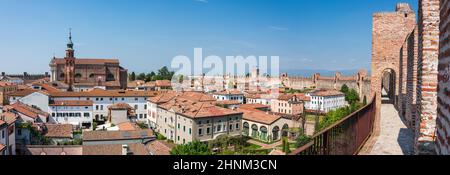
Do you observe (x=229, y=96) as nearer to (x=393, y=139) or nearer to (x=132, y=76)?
(x=393, y=139)

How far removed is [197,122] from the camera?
1373 inches

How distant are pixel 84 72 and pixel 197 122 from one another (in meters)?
55.0

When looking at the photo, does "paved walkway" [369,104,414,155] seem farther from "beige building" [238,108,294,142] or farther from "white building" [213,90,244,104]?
"white building" [213,90,244,104]

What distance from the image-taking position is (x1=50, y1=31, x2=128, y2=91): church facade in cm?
7612

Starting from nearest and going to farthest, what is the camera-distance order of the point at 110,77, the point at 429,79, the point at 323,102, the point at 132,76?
1. the point at 429,79
2. the point at 323,102
3. the point at 110,77
4. the point at 132,76

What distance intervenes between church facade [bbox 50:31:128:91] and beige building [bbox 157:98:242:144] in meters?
39.7

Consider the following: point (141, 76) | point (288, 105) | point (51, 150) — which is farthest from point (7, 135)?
point (141, 76)

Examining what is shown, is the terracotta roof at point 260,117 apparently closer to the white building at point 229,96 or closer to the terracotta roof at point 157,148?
the terracotta roof at point 157,148

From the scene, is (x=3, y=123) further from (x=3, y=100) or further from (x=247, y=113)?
(x=3, y=100)

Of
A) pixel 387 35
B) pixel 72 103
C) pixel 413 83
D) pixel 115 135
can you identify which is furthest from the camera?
pixel 72 103

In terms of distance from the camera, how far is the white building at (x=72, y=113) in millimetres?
45312

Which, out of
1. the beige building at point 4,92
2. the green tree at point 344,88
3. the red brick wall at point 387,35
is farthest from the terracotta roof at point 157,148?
the green tree at point 344,88

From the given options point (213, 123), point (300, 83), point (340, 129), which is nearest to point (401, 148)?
point (340, 129)

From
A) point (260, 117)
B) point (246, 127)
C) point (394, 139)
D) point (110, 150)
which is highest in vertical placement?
point (394, 139)
